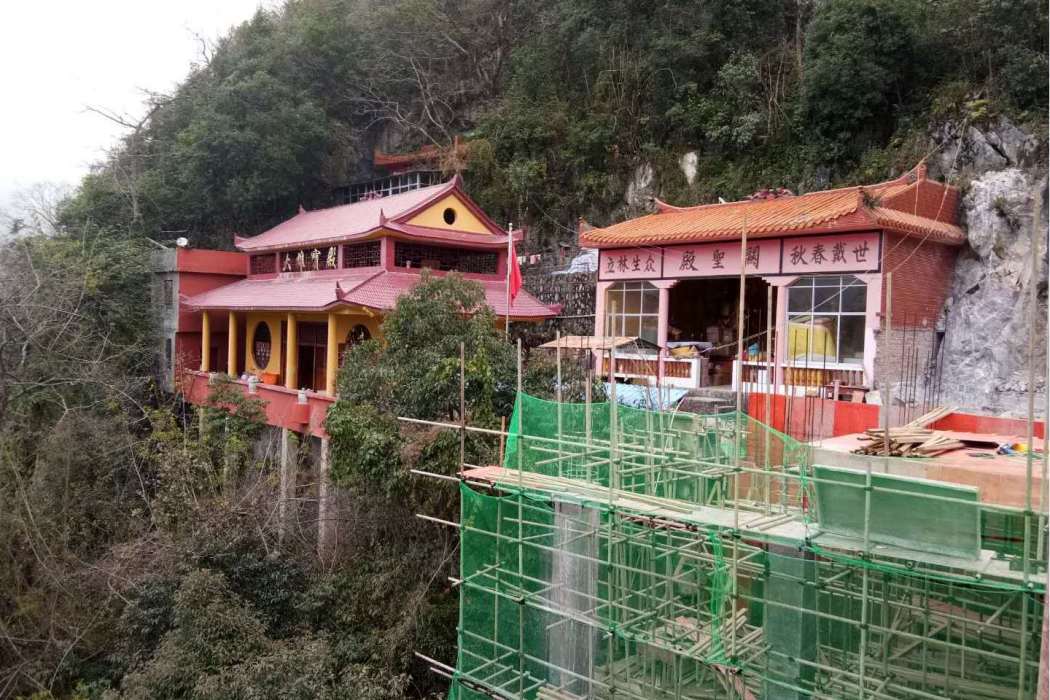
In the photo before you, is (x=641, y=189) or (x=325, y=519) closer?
(x=325, y=519)

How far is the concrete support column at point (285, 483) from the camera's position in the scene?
46.1 ft

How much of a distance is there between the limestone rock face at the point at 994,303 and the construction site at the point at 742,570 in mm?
6540

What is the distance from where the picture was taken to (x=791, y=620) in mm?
6930

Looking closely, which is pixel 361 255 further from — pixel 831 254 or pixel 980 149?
pixel 980 149

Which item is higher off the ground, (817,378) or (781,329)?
(781,329)

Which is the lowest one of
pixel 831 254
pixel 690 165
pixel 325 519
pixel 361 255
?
pixel 325 519

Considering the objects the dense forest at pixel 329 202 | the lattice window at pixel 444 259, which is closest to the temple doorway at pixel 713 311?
the dense forest at pixel 329 202

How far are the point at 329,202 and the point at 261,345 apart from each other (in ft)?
34.8

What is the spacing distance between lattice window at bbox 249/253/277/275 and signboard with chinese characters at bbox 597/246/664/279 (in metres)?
10.2

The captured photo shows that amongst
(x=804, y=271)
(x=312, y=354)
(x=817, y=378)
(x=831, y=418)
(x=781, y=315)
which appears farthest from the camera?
(x=312, y=354)

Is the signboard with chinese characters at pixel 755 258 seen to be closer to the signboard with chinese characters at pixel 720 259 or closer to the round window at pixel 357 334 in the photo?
the signboard with chinese characters at pixel 720 259

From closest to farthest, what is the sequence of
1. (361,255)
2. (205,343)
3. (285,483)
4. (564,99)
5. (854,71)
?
1. (285,483)
2. (854,71)
3. (361,255)
4. (205,343)
5. (564,99)

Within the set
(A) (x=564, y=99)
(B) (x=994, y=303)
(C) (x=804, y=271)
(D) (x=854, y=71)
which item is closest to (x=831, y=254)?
(C) (x=804, y=271)

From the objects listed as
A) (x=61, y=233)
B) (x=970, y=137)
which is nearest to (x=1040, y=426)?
(x=970, y=137)
